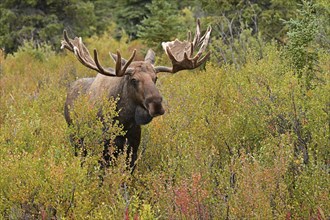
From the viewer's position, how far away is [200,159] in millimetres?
5734

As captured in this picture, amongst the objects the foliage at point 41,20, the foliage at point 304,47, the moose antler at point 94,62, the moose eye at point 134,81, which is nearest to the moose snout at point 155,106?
the moose eye at point 134,81

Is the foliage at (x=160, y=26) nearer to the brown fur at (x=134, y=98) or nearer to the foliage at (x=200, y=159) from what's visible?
the foliage at (x=200, y=159)

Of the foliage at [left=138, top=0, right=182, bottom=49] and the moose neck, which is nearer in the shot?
the moose neck

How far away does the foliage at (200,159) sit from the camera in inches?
194

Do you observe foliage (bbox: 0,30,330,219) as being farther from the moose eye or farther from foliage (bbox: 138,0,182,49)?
foliage (bbox: 138,0,182,49)

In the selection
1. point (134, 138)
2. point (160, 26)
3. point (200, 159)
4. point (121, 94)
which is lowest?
point (160, 26)

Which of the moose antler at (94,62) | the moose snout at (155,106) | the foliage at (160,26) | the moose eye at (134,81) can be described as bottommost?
the foliage at (160,26)

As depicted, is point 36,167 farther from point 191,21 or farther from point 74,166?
point 191,21

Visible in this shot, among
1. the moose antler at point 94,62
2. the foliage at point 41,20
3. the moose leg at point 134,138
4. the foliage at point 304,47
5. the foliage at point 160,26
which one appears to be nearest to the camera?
the moose antler at point 94,62

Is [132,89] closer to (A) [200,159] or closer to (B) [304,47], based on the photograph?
(A) [200,159]

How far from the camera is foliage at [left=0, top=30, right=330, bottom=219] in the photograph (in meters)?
4.93

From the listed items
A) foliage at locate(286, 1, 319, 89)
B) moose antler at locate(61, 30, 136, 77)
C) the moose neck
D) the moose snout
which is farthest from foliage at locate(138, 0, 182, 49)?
the moose snout

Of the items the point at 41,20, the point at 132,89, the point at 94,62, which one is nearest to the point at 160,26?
the point at 41,20

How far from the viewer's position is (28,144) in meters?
6.89
